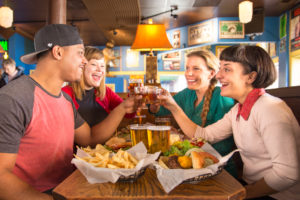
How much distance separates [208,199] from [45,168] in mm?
921

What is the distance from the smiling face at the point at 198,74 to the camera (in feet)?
7.47

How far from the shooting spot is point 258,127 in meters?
1.41

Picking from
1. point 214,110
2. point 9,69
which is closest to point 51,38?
point 214,110

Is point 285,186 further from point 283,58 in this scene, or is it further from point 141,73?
point 141,73

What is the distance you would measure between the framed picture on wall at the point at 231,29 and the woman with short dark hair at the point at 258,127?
240 inches

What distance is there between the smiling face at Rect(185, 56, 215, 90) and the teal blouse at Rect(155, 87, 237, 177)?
0.41 ft

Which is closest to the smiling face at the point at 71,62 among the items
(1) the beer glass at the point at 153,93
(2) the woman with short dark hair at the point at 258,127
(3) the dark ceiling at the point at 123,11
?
(1) the beer glass at the point at 153,93

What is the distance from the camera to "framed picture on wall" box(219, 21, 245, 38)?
24.0 feet

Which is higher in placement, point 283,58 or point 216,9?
point 216,9

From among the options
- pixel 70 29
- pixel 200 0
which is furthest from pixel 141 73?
pixel 70 29

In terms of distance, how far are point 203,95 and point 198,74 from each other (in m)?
0.20

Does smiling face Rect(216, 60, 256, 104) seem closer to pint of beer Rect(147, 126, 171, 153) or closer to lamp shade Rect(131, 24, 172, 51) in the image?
pint of beer Rect(147, 126, 171, 153)

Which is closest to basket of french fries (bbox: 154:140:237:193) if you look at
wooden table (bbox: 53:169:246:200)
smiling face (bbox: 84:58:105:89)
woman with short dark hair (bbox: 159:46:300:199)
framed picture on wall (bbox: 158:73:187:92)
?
wooden table (bbox: 53:169:246:200)

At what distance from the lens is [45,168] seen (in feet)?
4.41
